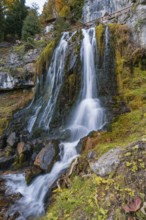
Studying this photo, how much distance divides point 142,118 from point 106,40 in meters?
5.54

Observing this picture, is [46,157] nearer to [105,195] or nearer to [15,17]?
[105,195]

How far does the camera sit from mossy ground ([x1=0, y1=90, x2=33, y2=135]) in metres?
13.8

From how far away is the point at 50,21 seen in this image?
2778cm

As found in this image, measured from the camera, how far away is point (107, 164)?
4.67 m

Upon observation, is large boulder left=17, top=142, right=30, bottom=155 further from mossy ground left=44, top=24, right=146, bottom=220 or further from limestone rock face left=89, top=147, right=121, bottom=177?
limestone rock face left=89, top=147, right=121, bottom=177

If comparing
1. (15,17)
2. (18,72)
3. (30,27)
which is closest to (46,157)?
(18,72)

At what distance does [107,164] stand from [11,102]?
13123mm

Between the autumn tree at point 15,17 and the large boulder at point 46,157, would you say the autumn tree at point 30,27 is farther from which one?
the large boulder at point 46,157

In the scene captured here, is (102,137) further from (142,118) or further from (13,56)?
(13,56)

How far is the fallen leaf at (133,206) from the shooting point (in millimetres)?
3514

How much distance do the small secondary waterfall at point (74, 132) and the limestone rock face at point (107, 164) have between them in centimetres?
183

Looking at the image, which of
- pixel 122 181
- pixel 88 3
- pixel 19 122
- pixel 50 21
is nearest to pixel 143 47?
pixel 19 122

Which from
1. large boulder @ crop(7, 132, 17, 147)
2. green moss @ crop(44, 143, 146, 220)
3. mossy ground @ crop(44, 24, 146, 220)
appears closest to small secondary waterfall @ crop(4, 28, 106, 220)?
mossy ground @ crop(44, 24, 146, 220)

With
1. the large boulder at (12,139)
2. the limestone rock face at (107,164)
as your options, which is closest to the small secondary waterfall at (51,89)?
the large boulder at (12,139)
